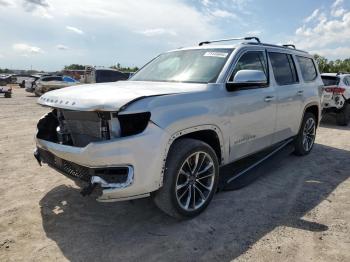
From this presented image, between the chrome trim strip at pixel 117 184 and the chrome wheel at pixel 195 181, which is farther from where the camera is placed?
the chrome wheel at pixel 195 181

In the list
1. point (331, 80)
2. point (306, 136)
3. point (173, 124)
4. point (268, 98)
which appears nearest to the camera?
point (173, 124)

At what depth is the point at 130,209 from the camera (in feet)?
13.7

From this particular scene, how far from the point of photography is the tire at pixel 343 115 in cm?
1077

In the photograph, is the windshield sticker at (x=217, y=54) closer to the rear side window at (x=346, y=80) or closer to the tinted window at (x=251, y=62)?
the tinted window at (x=251, y=62)

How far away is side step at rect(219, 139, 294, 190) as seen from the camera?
4.51m

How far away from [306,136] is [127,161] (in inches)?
183

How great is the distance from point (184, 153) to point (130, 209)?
110 cm

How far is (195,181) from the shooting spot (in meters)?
3.95

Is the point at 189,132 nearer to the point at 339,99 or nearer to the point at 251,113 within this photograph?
the point at 251,113

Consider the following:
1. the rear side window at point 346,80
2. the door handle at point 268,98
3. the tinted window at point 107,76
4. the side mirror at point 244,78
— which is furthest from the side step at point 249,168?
the tinted window at point 107,76

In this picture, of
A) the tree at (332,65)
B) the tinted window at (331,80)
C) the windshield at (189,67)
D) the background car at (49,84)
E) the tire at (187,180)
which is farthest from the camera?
the tree at (332,65)

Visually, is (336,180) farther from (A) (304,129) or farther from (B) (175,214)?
(B) (175,214)

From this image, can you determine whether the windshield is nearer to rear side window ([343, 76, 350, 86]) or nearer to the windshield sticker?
the windshield sticker

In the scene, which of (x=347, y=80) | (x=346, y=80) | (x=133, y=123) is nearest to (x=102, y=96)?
(x=133, y=123)
